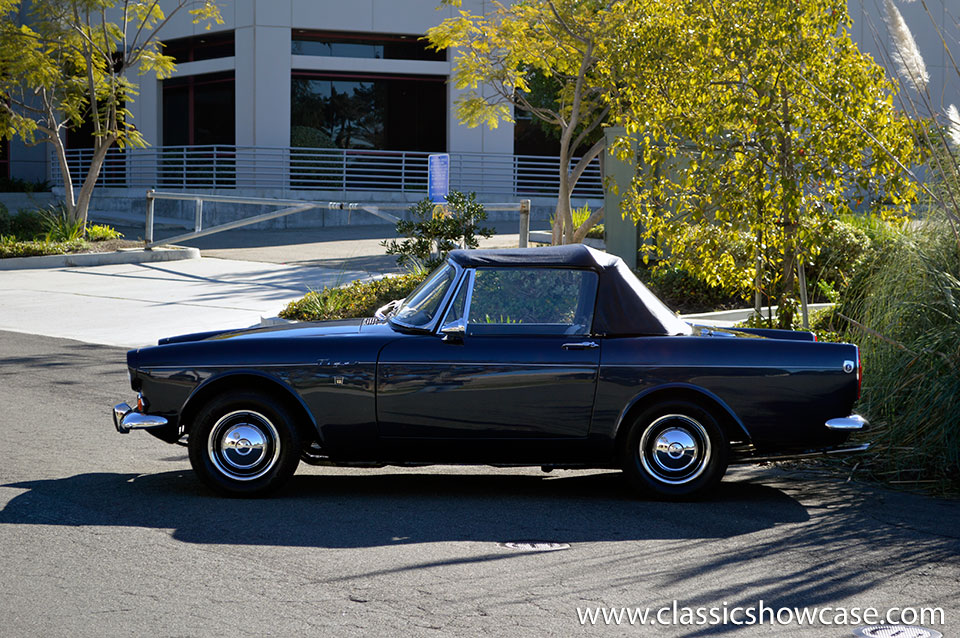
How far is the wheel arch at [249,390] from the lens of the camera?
20.7 ft

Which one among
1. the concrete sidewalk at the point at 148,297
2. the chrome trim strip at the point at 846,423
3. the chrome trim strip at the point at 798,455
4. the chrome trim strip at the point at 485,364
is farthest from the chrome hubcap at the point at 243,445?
the concrete sidewalk at the point at 148,297

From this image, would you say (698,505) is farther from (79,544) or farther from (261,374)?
(79,544)

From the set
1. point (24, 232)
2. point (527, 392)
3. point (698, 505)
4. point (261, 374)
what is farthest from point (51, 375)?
point (24, 232)

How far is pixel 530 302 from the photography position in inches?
253

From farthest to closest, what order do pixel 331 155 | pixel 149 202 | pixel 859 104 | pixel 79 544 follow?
pixel 331 155, pixel 149 202, pixel 859 104, pixel 79 544

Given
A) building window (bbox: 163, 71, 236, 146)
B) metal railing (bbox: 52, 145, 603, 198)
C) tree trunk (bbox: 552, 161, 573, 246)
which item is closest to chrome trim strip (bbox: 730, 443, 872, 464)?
tree trunk (bbox: 552, 161, 573, 246)

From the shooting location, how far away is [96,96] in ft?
80.0

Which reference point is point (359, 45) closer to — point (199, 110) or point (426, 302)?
point (199, 110)

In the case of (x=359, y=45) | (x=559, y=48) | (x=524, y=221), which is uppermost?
(x=359, y=45)

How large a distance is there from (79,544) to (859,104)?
6750 millimetres

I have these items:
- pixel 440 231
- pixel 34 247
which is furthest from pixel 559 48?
pixel 34 247

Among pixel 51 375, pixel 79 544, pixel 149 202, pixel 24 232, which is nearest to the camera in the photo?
pixel 79 544

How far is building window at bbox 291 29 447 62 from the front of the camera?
113 feet

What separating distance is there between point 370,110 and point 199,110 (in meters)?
5.71
